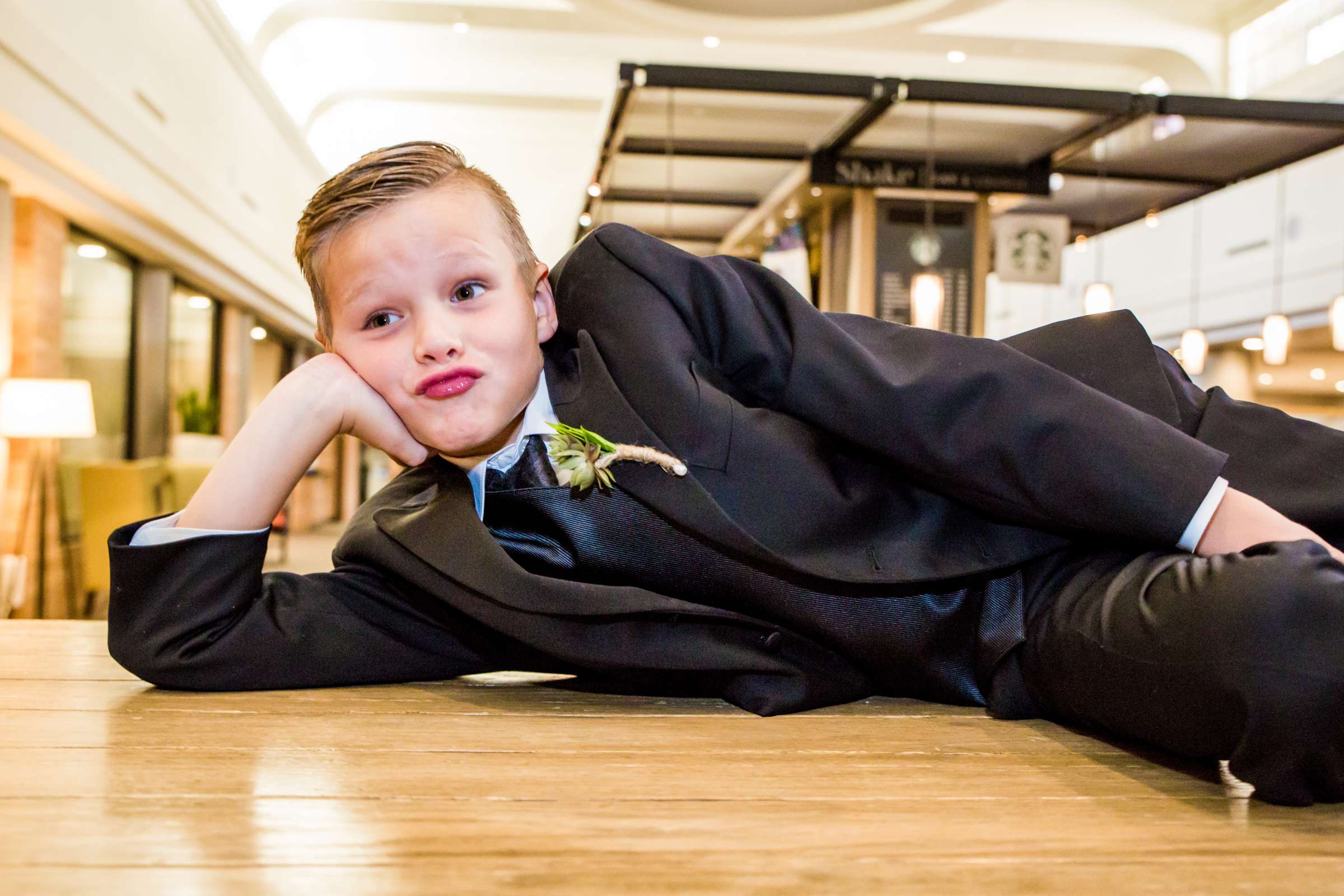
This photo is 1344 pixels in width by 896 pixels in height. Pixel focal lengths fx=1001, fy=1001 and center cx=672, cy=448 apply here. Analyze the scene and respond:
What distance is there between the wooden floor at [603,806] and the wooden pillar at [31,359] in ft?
18.9

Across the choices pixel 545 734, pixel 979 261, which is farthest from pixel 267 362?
pixel 545 734

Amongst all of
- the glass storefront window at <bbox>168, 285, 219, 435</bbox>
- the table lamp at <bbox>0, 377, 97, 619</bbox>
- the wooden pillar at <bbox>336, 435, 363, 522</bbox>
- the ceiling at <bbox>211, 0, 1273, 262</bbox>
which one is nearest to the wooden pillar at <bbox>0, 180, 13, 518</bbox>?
the table lamp at <bbox>0, 377, 97, 619</bbox>

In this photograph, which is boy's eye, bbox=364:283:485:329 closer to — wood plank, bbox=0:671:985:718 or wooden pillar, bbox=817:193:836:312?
wood plank, bbox=0:671:985:718

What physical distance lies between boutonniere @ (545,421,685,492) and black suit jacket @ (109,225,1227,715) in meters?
0.02

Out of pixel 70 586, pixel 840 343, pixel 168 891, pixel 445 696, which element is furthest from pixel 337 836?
pixel 70 586

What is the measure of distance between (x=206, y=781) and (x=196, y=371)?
1000cm

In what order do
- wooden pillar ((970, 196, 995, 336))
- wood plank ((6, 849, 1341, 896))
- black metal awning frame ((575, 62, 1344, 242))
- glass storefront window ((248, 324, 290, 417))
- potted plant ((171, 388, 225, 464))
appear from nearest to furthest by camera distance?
wood plank ((6, 849, 1341, 896))
black metal awning frame ((575, 62, 1344, 242))
potted plant ((171, 388, 225, 464))
wooden pillar ((970, 196, 995, 336))
glass storefront window ((248, 324, 290, 417))

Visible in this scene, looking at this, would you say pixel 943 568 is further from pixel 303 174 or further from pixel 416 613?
pixel 303 174

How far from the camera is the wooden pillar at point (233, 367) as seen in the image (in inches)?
409

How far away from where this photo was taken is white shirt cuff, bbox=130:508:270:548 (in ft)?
3.78

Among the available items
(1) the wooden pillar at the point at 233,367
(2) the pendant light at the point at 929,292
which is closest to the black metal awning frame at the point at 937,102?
(2) the pendant light at the point at 929,292

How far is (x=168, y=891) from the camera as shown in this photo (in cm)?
60

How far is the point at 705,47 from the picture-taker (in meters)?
8.32

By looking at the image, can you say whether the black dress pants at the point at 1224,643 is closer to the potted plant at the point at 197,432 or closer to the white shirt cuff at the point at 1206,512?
the white shirt cuff at the point at 1206,512
